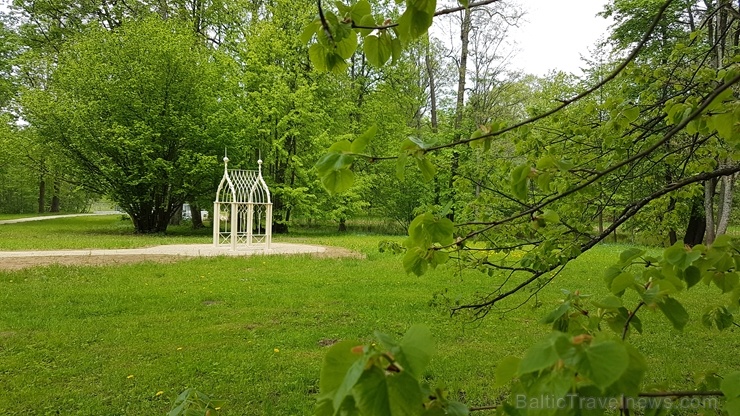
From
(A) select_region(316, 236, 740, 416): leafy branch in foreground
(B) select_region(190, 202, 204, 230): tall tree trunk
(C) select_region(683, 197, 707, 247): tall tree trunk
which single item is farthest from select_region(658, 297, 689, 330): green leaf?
(B) select_region(190, 202, 204, 230): tall tree trunk

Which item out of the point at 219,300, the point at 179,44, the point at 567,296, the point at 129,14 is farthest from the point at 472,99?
the point at 567,296

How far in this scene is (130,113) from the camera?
1487cm

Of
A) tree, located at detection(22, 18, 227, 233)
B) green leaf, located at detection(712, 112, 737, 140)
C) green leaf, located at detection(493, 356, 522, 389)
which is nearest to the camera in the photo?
green leaf, located at detection(493, 356, 522, 389)

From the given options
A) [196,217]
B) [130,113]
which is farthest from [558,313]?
[196,217]

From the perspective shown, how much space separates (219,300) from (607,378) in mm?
5829

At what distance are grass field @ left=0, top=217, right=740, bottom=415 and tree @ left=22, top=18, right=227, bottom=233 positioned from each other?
833 cm

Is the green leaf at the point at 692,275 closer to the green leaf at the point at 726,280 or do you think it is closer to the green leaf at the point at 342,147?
the green leaf at the point at 726,280

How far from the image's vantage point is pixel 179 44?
592 inches

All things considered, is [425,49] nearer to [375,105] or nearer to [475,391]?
[375,105]

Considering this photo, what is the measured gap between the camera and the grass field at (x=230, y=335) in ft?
9.87

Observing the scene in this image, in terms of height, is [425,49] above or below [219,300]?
above

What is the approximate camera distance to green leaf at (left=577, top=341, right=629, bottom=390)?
0.46m

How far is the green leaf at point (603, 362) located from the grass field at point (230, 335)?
914mm

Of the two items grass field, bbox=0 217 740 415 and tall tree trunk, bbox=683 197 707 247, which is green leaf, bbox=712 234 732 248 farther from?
tall tree trunk, bbox=683 197 707 247
